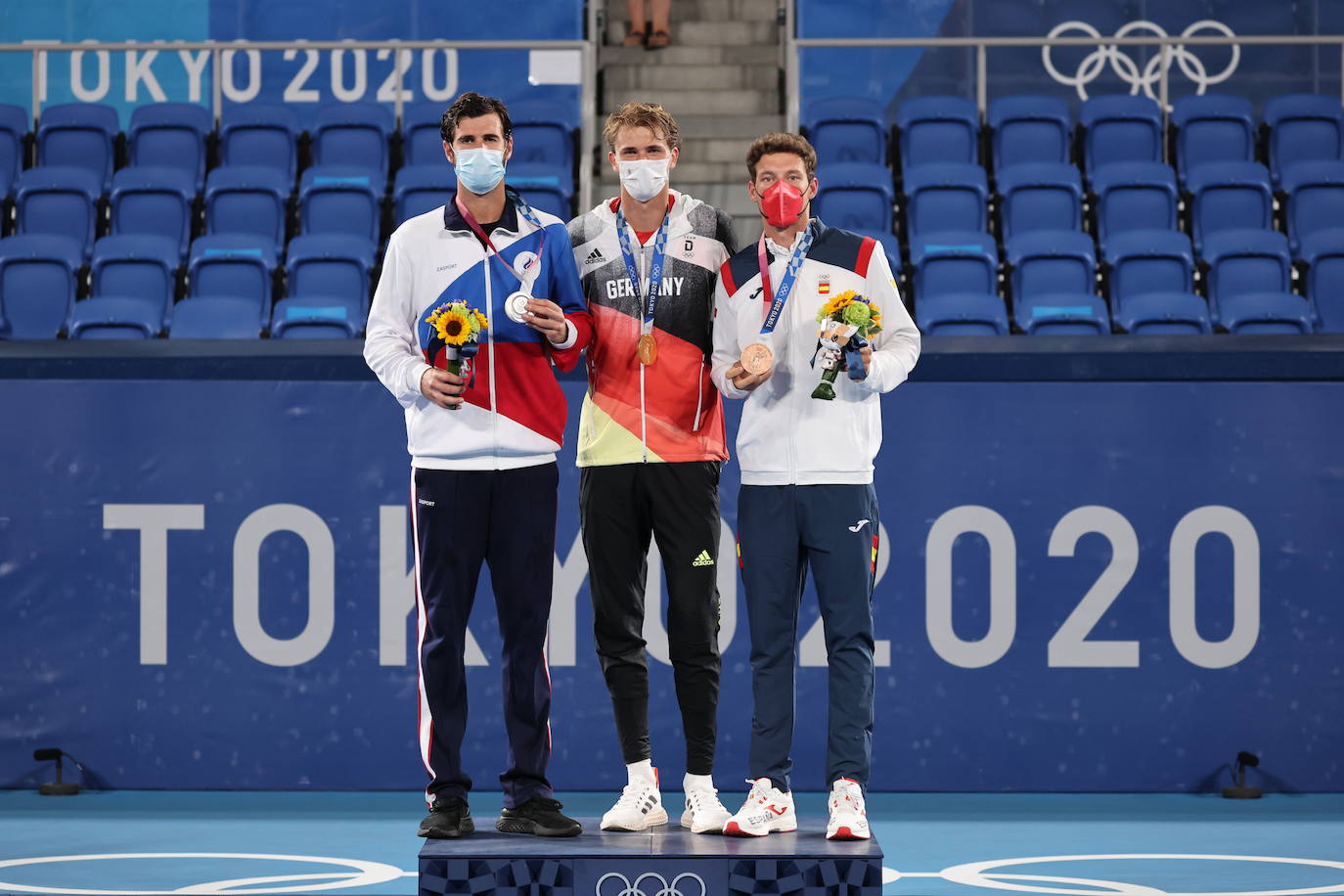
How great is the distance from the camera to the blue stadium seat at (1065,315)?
8.88m

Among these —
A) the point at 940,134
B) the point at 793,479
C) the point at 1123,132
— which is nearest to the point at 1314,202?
the point at 1123,132

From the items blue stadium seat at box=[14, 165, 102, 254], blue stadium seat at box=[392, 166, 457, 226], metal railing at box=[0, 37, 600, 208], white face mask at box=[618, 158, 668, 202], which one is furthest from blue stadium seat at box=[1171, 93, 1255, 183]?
blue stadium seat at box=[14, 165, 102, 254]

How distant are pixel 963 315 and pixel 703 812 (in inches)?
189

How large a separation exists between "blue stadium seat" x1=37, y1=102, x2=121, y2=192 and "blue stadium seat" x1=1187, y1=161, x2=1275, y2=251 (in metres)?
7.25

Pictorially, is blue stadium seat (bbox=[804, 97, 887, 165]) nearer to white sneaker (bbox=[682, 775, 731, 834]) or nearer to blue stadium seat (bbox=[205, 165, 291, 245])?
blue stadium seat (bbox=[205, 165, 291, 245])

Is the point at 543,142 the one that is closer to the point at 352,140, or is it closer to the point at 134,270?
the point at 352,140

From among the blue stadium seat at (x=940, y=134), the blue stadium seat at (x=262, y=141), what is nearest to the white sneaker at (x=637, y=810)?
the blue stadium seat at (x=940, y=134)

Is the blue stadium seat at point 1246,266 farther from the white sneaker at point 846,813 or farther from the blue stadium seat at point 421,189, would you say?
the white sneaker at point 846,813

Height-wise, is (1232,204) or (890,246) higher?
(1232,204)

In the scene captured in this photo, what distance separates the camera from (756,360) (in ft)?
14.5

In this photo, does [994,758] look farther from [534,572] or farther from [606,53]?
[606,53]

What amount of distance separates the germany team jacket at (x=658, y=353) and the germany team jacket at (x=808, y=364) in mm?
97

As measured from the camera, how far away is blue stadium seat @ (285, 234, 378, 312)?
9.22m

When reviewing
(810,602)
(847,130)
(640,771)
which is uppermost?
(847,130)
